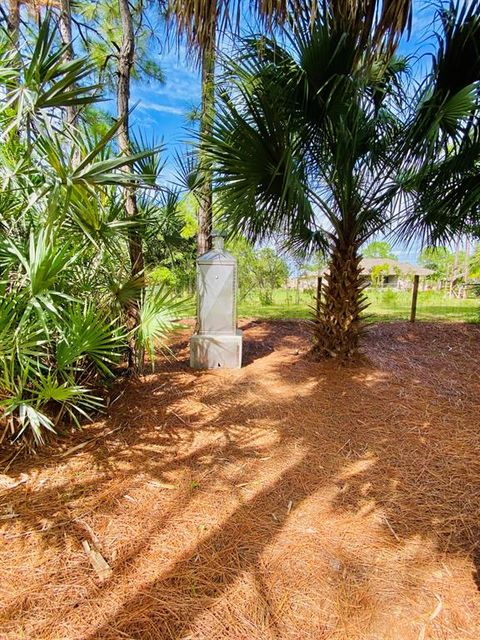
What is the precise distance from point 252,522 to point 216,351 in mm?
2810

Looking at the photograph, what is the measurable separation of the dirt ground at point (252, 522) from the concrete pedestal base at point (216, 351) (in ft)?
3.36

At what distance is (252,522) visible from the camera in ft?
6.20

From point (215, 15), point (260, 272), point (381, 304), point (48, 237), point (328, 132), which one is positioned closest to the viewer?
point (215, 15)

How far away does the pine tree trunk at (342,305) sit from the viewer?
4281mm

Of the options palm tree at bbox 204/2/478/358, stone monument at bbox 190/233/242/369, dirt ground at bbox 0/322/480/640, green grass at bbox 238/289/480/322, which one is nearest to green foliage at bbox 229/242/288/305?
green grass at bbox 238/289/480/322

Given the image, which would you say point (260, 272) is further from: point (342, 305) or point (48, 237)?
point (48, 237)

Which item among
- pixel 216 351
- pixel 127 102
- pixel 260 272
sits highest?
pixel 127 102

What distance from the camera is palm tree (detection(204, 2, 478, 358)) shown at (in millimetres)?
3124

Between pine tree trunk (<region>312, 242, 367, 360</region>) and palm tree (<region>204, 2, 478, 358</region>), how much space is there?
0.10 m

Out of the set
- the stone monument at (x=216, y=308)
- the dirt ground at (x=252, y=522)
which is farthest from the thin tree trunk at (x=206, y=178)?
the dirt ground at (x=252, y=522)

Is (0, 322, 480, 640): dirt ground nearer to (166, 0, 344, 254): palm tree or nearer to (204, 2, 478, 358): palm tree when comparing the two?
(204, 2, 478, 358): palm tree

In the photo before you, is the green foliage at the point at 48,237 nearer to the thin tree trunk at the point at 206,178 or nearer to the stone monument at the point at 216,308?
the thin tree trunk at the point at 206,178

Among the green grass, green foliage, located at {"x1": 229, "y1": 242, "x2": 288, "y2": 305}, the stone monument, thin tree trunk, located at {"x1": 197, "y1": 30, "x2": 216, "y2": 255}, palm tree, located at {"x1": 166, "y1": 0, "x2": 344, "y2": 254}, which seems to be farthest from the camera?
green foliage, located at {"x1": 229, "y1": 242, "x2": 288, "y2": 305}

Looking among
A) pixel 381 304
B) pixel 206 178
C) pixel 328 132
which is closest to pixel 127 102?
pixel 206 178
